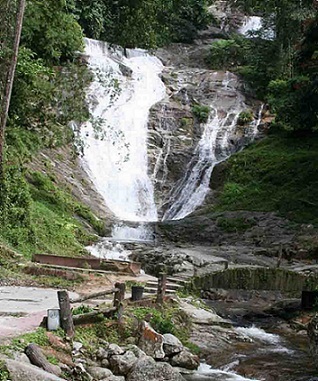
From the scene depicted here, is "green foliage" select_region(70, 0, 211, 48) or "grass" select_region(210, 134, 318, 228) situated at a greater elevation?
"green foliage" select_region(70, 0, 211, 48)

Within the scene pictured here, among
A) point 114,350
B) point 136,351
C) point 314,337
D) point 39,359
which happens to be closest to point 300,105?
point 314,337

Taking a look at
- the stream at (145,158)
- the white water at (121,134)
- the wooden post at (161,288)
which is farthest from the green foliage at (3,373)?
the white water at (121,134)

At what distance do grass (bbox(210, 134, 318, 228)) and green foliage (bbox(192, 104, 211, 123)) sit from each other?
4158 millimetres

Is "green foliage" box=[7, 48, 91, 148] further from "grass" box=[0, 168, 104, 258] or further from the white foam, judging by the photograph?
the white foam

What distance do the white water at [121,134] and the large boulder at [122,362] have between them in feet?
52.2

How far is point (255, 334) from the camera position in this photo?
14.0 m

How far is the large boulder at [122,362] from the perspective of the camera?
8883mm

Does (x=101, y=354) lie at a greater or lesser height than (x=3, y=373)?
lesser

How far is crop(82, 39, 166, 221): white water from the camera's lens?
91.1 feet

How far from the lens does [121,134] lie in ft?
103

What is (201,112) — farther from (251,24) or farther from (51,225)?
(251,24)

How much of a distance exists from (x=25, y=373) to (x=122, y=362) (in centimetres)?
232

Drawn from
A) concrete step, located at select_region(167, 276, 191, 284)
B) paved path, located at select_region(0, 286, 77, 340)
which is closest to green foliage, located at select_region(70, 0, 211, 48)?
concrete step, located at select_region(167, 276, 191, 284)

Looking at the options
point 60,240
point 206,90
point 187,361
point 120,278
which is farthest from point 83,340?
point 206,90
